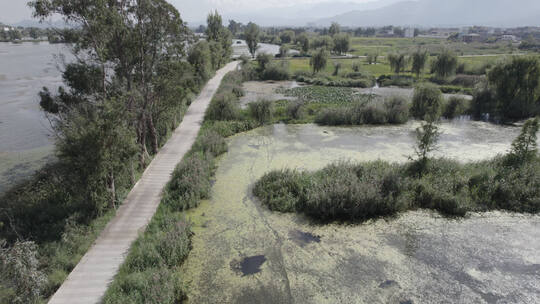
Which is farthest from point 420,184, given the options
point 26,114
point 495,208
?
point 26,114

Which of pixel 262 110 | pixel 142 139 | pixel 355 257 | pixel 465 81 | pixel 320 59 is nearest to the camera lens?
pixel 355 257

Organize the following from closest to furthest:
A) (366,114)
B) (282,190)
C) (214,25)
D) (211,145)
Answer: (282,190) < (211,145) < (366,114) < (214,25)

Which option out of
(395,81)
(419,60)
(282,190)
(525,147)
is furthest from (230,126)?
(419,60)

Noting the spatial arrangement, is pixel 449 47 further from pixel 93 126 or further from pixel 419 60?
pixel 93 126

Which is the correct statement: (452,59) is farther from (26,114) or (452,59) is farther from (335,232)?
(26,114)

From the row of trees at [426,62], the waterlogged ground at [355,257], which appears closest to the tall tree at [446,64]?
the row of trees at [426,62]

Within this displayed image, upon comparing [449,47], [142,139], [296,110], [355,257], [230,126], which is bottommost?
[355,257]
